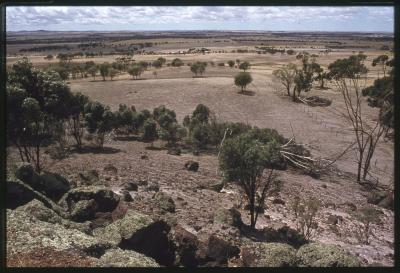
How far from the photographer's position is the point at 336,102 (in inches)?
2277

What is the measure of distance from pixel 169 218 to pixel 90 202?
3715 millimetres

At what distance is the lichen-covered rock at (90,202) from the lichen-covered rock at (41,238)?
11.2 ft

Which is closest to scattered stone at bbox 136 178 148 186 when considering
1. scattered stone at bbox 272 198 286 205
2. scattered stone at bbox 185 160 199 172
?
scattered stone at bbox 185 160 199 172

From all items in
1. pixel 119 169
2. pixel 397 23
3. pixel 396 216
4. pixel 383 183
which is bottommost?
pixel 383 183

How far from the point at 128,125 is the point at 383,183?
2379 cm

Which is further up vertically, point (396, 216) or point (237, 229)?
point (396, 216)

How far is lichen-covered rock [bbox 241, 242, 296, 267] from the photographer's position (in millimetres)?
12172

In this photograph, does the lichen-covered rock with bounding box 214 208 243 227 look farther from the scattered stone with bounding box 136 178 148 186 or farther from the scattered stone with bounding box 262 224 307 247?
the scattered stone with bounding box 136 178 148 186

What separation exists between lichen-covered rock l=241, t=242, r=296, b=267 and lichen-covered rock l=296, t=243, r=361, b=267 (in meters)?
0.32

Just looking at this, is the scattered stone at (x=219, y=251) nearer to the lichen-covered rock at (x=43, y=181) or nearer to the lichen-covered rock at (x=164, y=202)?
the lichen-covered rock at (x=164, y=202)

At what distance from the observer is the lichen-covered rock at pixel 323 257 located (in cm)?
1123

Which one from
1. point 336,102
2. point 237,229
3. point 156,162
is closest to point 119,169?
point 156,162

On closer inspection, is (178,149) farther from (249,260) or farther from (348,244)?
(249,260)
